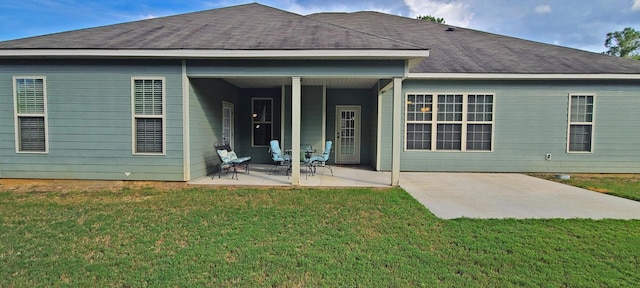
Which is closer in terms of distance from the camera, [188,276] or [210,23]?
[188,276]

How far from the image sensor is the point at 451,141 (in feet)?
26.3

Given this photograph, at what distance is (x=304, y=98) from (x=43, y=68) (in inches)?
230

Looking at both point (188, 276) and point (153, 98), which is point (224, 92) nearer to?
point (153, 98)

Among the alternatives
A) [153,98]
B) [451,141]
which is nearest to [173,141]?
[153,98]

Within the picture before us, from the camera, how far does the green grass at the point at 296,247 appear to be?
2.35m

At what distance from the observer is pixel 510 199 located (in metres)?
5.09

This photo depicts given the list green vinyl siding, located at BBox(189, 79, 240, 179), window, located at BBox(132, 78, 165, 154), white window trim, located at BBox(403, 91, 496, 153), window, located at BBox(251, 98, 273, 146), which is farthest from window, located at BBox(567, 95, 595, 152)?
window, located at BBox(132, 78, 165, 154)

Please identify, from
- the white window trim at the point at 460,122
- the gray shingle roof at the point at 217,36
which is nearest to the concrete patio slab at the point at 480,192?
the white window trim at the point at 460,122

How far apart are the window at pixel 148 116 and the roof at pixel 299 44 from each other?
2.11 ft

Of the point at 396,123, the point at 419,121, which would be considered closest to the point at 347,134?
the point at 419,121

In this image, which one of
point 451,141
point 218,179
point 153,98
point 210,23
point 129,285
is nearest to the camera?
point 129,285

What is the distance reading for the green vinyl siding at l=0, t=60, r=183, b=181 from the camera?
233 inches

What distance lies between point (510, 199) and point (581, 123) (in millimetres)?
4680

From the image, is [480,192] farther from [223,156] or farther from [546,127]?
[223,156]
